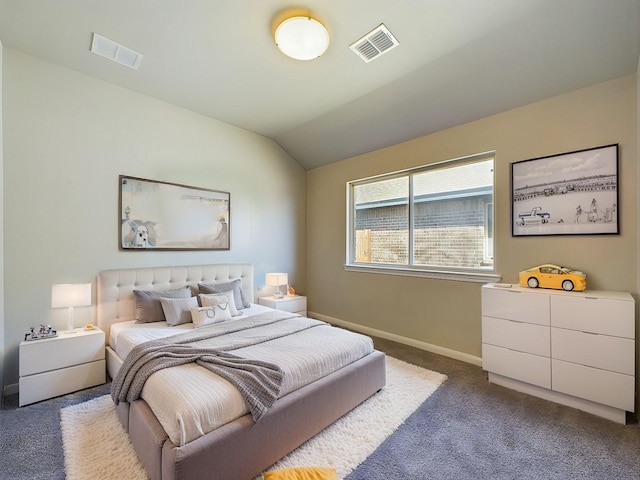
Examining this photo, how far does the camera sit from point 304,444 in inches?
73.9

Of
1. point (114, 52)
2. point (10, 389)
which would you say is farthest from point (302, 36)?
point (10, 389)

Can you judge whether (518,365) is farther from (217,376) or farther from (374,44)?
(374,44)

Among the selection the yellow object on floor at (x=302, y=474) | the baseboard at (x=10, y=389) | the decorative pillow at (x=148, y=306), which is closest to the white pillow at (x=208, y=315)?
the decorative pillow at (x=148, y=306)

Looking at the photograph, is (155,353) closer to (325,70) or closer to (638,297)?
(325,70)

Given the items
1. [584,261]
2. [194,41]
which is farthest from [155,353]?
[584,261]

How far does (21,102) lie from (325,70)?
276 centimetres

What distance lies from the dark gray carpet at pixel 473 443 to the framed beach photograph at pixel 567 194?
1.51 meters

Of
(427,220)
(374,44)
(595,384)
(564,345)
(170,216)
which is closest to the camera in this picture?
(595,384)

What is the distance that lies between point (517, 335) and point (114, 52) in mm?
4329

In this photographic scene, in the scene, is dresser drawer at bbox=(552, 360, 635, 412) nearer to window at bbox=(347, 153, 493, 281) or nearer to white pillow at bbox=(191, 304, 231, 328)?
window at bbox=(347, 153, 493, 281)

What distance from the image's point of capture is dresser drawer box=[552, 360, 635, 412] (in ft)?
6.71

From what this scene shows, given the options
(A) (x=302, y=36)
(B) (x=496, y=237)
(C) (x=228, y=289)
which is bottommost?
(C) (x=228, y=289)

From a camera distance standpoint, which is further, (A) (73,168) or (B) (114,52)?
(A) (73,168)

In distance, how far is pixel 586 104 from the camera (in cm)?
251
